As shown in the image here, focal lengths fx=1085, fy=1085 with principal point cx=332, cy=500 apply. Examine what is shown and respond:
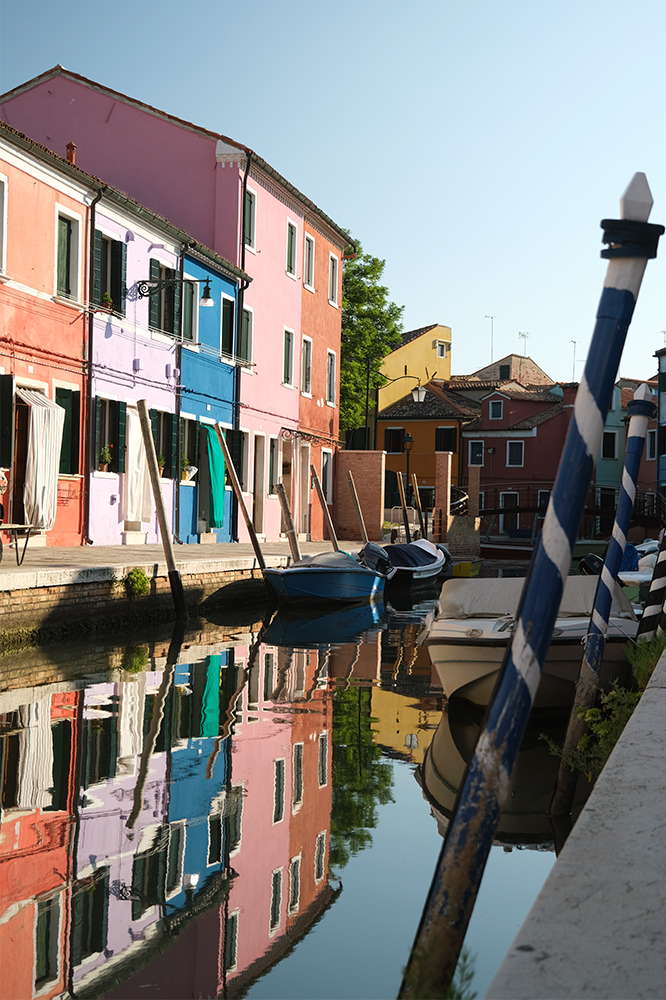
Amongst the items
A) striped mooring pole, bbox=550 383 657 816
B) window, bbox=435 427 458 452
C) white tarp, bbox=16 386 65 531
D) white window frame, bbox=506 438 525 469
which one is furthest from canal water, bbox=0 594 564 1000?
window, bbox=435 427 458 452

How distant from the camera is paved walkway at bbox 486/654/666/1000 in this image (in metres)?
2.12

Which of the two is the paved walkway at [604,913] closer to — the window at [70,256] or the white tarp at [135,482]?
the white tarp at [135,482]

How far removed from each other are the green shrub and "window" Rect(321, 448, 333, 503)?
17664 millimetres

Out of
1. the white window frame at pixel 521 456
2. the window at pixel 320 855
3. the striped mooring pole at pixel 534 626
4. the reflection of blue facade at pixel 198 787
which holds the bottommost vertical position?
the window at pixel 320 855

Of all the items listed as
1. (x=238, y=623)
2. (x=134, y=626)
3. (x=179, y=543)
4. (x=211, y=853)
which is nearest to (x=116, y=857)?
(x=211, y=853)

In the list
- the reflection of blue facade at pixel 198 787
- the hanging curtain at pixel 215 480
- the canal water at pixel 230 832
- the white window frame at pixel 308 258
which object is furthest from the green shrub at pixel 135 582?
the white window frame at pixel 308 258

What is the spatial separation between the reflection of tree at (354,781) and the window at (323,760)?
0.07 meters

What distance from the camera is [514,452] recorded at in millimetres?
54125

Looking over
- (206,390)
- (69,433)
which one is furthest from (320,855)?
(206,390)

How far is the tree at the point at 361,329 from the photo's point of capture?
3922 centimetres

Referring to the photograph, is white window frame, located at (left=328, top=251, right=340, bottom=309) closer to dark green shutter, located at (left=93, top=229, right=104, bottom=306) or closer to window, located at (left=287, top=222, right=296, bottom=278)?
window, located at (left=287, top=222, right=296, bottom=278)

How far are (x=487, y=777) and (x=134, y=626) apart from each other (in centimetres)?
1163

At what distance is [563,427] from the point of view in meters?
52.8

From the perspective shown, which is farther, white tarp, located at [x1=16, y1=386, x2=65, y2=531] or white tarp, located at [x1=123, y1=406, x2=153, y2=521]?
white tarp, located at [x1=123, y1=406, x2=153, y2=521]
